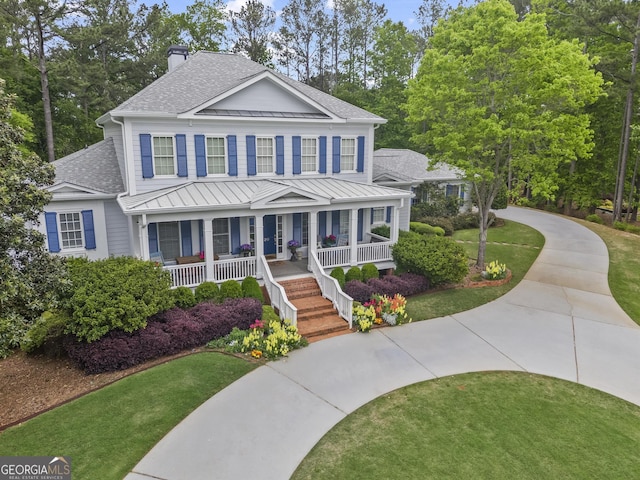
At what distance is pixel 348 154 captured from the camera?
60.7 ft

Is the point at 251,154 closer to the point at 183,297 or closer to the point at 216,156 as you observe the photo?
the point at 216,156

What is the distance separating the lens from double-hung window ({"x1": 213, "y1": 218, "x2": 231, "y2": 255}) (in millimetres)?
16344

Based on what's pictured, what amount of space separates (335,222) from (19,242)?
12.3 meters

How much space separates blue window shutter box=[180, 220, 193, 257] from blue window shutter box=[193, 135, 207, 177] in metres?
1.94

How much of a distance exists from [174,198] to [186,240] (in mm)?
2433

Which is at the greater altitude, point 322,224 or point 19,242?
point 19,242

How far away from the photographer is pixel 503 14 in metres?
15.4

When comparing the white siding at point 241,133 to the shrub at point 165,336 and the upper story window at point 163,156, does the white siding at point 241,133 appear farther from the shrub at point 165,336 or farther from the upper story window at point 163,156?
the shrub at point 165,336

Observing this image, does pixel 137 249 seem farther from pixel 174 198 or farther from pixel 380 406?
pixel 380 406

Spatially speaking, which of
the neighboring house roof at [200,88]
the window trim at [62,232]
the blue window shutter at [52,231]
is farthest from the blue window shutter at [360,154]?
the blue window shutter at [52,231]

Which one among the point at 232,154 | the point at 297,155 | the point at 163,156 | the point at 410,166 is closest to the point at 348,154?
the point at 297,155

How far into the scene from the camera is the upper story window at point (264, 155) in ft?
54.7

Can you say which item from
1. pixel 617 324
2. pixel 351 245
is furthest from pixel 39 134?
pixel 617 324

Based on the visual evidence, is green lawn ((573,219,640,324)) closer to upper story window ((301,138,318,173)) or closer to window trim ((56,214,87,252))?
upper story window ((301,138,318,173))
